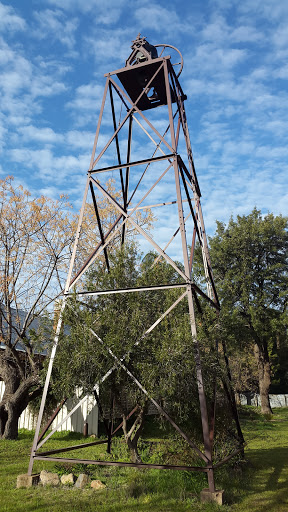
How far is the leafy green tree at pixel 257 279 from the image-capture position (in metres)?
24.5

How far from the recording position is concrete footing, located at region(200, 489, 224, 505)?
6.26 metres

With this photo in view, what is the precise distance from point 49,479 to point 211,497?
3.01 metres

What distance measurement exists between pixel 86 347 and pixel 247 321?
756 inches

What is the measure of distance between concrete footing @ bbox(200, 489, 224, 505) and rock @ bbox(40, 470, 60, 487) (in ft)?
8.96

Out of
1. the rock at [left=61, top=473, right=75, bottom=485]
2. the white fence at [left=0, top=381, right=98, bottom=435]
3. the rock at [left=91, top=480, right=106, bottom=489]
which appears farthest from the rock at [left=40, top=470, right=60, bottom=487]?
the white fence at [left=0, top=381, right=98, bottom=435]

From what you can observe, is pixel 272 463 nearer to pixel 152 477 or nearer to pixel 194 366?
pixel 152 477

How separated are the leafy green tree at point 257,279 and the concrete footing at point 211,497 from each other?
17891 millimetres

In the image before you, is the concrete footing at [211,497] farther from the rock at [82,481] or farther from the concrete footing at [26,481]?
the concrete footing at [26,481]

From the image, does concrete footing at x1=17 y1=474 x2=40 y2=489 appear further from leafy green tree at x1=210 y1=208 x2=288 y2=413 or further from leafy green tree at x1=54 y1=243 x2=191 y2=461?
leafy green tree at x1=210 y1=208 x2=288 y2=413

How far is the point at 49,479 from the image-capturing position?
7441 mm

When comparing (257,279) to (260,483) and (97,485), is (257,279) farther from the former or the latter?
(97,485)

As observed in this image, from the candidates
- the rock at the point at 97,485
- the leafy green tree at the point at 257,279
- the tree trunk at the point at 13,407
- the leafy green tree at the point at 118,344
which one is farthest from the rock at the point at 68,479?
the leafy green tree at the point at 257,279

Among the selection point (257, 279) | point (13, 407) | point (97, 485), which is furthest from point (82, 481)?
point (257, 279)

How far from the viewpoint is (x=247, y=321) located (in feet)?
81.9
